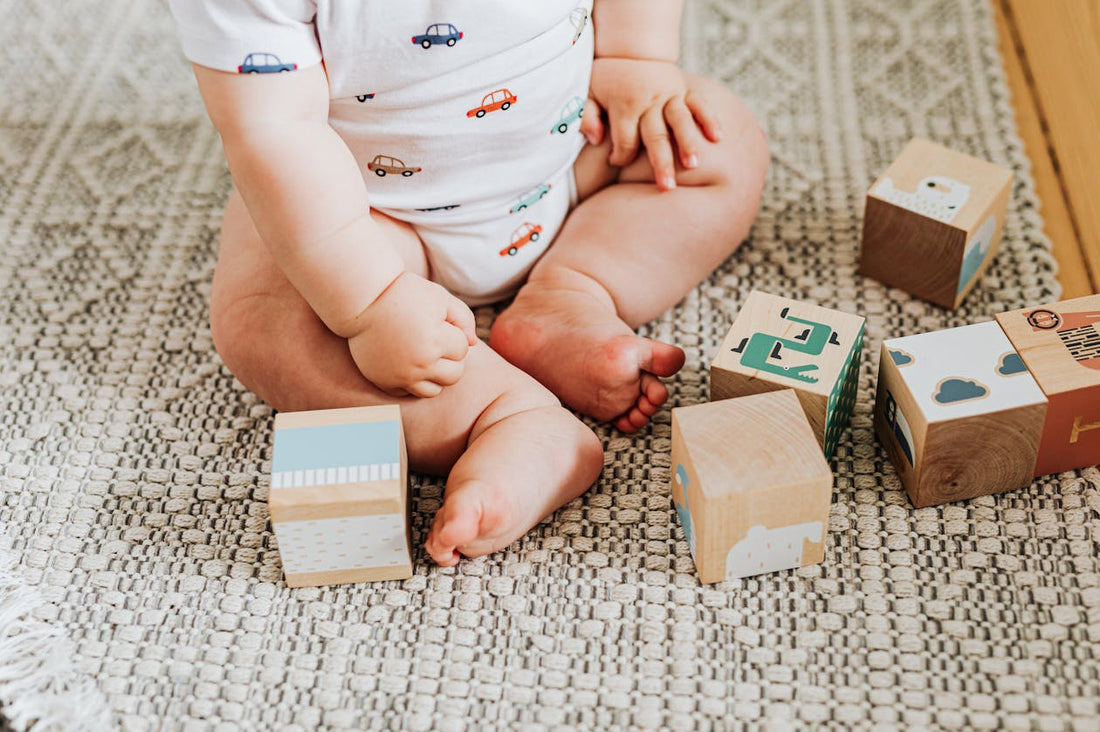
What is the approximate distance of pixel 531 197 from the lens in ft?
2.91

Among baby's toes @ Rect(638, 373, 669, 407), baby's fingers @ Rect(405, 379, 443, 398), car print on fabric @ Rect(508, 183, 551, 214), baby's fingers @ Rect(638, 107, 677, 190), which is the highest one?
baby's fingers @ Rect(638, 107, 677, 190)

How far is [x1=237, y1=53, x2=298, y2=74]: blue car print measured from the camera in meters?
0.69

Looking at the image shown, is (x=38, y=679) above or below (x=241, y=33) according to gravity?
below

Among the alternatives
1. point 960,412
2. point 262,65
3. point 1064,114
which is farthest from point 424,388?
point 1064,114

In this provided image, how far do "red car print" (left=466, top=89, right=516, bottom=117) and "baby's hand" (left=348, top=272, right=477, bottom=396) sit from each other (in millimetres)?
129

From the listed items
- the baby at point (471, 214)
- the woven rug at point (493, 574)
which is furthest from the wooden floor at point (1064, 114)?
the baby at point (471, 214)

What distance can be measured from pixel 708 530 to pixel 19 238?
66cm

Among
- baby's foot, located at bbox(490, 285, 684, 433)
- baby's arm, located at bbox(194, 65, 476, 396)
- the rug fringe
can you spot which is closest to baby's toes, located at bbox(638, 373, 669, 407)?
baby's foot, located at bbox(490, 285, 684, 433)

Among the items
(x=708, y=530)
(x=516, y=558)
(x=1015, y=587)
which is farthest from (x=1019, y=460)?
(x=516, y=558)

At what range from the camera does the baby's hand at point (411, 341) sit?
745mm

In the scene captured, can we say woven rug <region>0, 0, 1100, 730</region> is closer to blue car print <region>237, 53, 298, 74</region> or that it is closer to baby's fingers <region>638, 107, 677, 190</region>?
baby's fingers <region>638, 107, 677, 190</region>

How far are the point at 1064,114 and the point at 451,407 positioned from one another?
0.63 metres

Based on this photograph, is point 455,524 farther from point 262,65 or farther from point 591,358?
point 262,65

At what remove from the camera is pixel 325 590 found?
73cm
